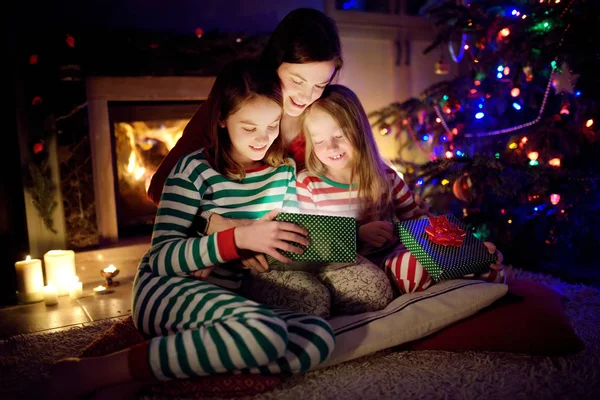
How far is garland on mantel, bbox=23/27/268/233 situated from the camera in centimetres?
245

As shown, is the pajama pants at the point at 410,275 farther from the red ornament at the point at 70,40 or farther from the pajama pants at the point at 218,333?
the red ornament at the point at 70,40

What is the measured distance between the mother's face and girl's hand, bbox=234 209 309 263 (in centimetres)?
43

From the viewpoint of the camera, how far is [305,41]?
4.97 feet

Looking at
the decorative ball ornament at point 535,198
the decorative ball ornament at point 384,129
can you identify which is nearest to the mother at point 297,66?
the decorative ball ornament at point 535,198

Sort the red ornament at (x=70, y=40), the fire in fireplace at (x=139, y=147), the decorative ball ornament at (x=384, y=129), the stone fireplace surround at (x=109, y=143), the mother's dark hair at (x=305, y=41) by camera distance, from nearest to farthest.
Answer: the mother's dark hair at (x=305, y=41)
the red ornament at (x=70, y=40)
the stone fireplace surround at (x=109, y=143)
the fire in fireplace at (x=139, y=147)
the decorative ball ornament at (x=384, y=129)

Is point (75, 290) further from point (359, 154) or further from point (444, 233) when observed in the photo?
point (444, 233)

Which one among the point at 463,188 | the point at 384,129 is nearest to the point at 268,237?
the point at 463,188

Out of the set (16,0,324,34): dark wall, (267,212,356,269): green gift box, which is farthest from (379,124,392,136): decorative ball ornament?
(267,212,356,269): green gift box

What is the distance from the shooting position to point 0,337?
5.45ft

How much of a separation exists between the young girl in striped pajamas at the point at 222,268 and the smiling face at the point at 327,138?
0.35 ft

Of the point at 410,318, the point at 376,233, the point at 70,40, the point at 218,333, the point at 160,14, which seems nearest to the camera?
the point at 218,333

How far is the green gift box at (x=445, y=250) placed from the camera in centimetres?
148

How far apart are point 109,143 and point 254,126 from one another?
5.16 feet

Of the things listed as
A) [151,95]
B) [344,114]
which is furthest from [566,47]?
[151,95]
